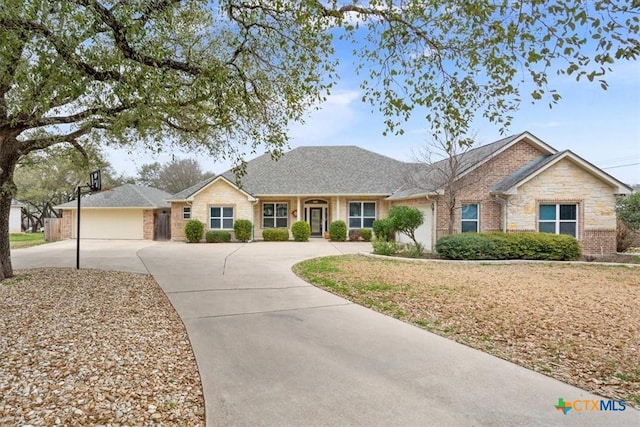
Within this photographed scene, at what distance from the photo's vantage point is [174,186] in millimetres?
43281

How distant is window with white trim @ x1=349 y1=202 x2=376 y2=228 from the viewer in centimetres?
2244

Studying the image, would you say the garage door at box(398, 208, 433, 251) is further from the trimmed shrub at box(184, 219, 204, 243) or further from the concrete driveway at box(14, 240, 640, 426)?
the trimmed shrub at box(184, 219, 204, 243)

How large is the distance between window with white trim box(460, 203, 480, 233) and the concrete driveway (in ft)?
35.7

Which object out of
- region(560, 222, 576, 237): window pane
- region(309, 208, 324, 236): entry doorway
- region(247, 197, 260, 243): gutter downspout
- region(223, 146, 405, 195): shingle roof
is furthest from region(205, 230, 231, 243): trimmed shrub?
region(560, 222, 576, 237): window pane

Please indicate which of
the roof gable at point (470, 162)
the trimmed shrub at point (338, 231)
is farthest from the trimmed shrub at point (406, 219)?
A: the trimmed shrub at point (338, 231)

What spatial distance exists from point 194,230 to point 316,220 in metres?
8.02

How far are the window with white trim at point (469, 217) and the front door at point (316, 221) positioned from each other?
1051 centimetres

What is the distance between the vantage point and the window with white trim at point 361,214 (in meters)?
22.4

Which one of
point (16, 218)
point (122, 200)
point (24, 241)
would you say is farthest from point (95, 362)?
point (16, 218)

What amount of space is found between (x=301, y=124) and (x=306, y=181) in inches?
596

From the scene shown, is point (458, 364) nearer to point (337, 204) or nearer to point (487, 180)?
point (487, 180)

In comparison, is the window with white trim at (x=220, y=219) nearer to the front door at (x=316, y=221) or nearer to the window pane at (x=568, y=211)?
the front door at (x=316, y=221)

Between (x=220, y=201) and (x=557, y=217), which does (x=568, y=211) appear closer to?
(x=557, y=217)

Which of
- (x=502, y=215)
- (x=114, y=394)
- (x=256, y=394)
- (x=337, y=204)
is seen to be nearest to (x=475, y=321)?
(x=256, y=394)
